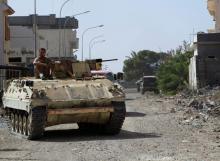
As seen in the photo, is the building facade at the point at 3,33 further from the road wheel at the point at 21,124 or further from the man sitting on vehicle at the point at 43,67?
the road wheel at the point at 21,124

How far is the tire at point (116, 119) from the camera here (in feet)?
60.2

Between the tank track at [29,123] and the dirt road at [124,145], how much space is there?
0.26 meters

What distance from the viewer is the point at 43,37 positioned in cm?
7750

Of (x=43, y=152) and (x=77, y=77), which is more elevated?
(x=77, y=77)

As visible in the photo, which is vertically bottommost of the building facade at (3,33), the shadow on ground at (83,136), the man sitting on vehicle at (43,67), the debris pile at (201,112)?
the shadow on ground at (83,136)

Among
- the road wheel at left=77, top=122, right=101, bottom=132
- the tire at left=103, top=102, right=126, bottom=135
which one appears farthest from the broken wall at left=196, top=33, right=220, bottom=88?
the tire at left=103, top=102, right=126, bottom=135

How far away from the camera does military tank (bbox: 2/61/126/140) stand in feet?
57.7

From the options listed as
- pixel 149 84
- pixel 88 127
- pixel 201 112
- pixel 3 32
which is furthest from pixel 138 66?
pixel 88 127

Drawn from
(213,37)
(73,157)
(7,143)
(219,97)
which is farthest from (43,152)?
(213,37)

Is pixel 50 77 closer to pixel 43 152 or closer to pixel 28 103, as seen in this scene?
pixel 28 103

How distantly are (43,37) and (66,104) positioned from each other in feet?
198

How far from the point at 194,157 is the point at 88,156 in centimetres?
221

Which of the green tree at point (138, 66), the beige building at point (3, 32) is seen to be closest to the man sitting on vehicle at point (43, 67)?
the beige building at point (3, 32)

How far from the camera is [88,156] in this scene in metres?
13.6
